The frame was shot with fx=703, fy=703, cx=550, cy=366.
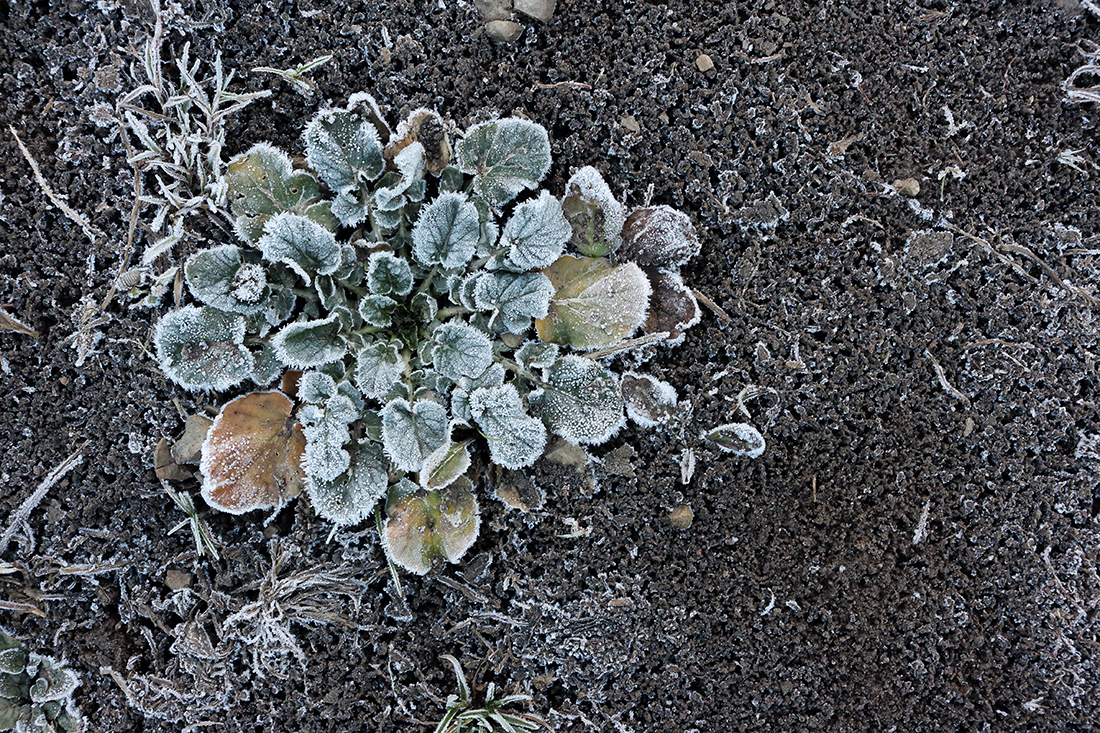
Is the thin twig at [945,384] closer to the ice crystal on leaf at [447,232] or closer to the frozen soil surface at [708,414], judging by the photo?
the frozen soil surface at [708,414]

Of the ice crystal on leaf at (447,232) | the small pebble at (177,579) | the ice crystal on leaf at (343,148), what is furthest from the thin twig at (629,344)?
the small pebble at (177,579)

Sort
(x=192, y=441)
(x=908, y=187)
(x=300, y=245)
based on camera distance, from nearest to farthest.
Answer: (x=300, y=245), (x=192, y=441), (x=908, y=187)

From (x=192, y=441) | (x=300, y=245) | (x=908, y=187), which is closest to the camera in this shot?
(x=300, y=245)

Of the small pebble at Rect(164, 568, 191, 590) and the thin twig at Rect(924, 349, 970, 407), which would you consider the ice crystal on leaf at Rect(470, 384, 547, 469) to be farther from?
the thin twig at Rect(924, 349, 970, 407)

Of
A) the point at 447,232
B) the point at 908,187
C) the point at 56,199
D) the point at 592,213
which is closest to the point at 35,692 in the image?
the point at 56,199

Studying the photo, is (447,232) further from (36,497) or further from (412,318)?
(36,497)

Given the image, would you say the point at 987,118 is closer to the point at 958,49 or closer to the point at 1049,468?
the point at 958,49

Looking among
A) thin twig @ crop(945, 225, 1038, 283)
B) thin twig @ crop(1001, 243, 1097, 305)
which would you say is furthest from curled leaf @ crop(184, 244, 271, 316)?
thin twig @ crop(1001, 243, 1097, 305)
